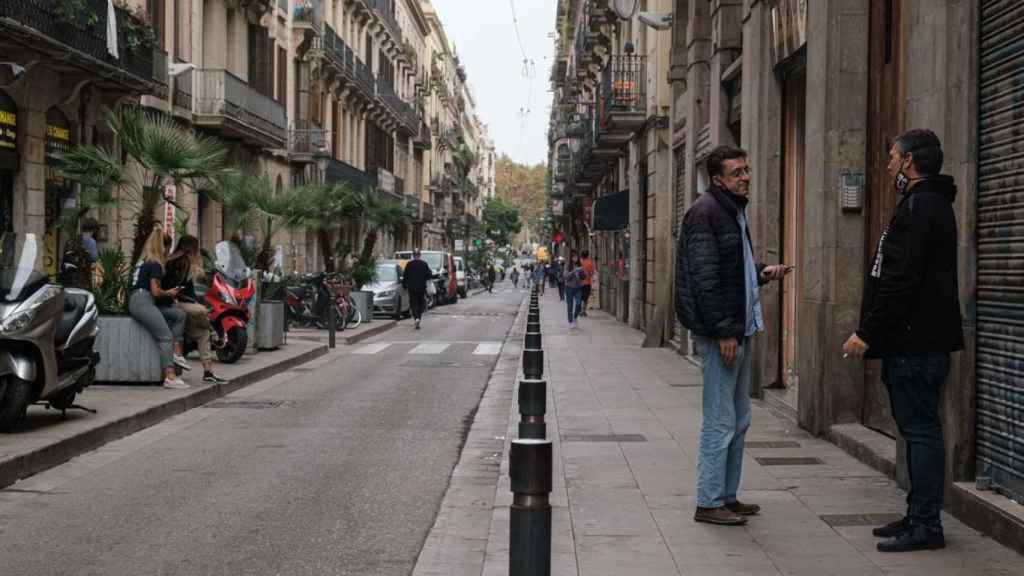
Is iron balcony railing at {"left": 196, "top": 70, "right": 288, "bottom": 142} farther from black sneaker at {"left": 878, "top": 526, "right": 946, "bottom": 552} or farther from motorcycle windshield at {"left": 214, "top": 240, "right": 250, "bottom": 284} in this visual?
black sneaker at {"left": 878, "top": 526, "right": 946, "bottom": 552}

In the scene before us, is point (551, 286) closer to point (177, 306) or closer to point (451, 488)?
point (177, 306)

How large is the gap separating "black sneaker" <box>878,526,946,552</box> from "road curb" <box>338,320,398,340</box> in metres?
18.1

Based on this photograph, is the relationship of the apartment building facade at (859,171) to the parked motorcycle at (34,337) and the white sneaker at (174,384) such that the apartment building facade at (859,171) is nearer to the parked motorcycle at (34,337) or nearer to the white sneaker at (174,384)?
the parked motorcycle at (34,337)

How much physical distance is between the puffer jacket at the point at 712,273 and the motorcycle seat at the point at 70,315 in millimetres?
5526

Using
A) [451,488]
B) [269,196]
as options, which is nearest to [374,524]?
[451,488]

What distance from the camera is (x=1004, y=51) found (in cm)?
635

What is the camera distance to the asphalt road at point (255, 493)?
6148 millimetres

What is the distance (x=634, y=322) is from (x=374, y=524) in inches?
831

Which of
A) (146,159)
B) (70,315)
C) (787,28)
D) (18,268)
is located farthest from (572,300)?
(18,268)

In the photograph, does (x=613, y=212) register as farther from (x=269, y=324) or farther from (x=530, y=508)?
(x=530, y=508)

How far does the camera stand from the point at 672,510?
6961 mm

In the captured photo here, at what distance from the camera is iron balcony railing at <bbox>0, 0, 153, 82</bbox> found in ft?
62.0

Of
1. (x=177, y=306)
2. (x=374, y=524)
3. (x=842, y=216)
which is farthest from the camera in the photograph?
(x=177, y=306)

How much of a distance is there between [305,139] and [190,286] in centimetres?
2765
